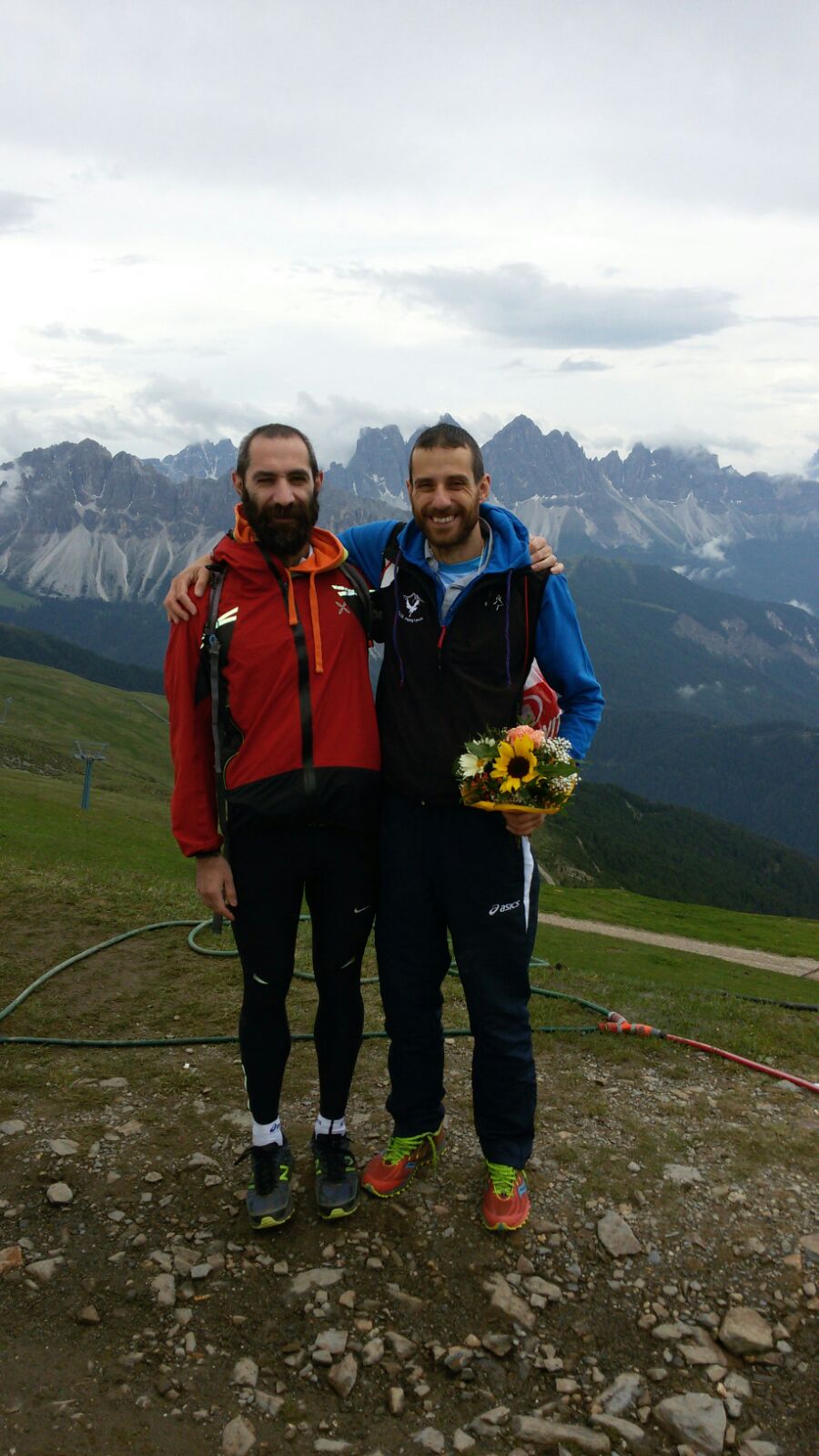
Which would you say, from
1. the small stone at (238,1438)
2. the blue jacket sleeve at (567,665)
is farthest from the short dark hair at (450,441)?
the small stone at (238,1438)

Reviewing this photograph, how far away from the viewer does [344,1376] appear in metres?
4.41

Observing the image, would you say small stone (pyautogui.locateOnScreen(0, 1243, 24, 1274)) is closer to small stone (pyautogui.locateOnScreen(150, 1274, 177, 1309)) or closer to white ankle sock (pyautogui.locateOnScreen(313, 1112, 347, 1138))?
small stone (pyautogui.locateOnScreen(150, 1274, 177, 1309))

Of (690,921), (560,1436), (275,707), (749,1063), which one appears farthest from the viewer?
(690,921)

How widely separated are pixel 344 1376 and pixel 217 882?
2.65 metres

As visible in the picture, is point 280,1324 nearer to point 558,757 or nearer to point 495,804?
point 495,804

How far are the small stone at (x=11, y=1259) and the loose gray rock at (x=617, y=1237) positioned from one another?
11.6 ft

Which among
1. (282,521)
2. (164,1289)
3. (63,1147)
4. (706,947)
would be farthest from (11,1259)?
(706,947)

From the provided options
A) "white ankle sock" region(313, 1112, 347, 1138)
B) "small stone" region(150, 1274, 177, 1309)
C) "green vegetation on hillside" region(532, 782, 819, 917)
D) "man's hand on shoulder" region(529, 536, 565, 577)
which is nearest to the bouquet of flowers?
"man's hand on shoulder" region(529, 536, 565, 577)

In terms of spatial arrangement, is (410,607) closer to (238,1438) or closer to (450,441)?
(450,441)

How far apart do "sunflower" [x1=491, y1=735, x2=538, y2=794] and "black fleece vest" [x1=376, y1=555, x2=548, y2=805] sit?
333 millimetres

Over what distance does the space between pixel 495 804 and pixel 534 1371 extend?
2951 mm

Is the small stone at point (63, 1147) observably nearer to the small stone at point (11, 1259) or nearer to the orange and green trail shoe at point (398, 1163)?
the small stone at point (11, 1259)

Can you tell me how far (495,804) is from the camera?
5125 mm

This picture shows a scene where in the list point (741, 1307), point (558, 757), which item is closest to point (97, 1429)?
point (741, 1307)
